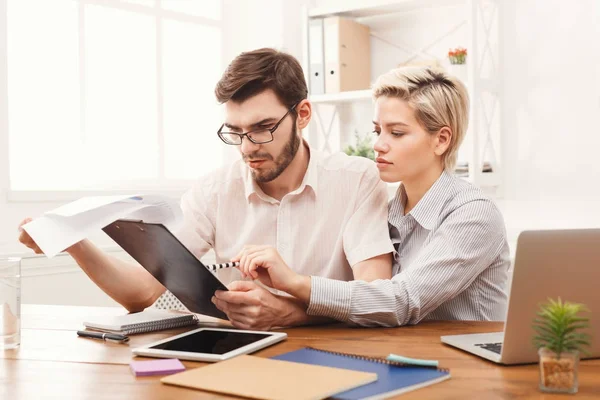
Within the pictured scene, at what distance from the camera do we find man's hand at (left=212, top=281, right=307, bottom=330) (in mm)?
1637

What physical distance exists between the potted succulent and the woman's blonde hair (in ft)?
2.98

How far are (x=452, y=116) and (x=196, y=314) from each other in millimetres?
825

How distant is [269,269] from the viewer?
1636mm

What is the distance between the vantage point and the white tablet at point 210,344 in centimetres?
136

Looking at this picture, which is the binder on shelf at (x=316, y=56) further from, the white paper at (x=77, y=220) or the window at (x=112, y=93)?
the white paper at (x=77, y=220)

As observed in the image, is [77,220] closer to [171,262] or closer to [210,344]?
[171,262]

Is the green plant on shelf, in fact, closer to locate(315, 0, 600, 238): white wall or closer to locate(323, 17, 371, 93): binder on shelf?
locate(323, 17, 371, 93): binder on shelf

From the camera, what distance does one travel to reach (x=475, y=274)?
1751mm

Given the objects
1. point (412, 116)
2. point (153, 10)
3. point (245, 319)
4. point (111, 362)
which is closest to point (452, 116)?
point (412, 116)

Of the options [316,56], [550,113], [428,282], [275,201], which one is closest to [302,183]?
[275,201]

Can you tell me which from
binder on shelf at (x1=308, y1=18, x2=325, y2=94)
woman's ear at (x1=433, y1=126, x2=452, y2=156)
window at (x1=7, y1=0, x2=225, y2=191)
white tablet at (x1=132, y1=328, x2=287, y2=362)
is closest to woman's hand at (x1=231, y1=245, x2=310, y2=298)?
white tablet at (x1=132, y1=328, x2=287, y2=362)

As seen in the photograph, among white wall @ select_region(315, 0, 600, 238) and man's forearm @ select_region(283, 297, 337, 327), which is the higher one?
white wall @ select_region(315, 0, 600, 238)

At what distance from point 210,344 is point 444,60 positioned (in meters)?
2.60

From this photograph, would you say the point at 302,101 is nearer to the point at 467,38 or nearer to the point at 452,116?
the point at 452,116
